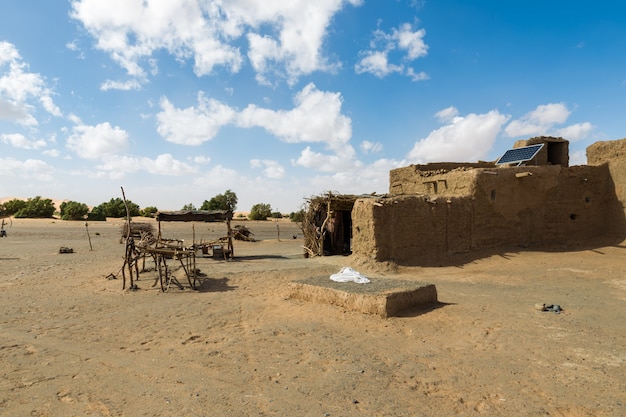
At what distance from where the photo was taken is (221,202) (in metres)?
47.5

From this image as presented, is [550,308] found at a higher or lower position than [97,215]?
lower

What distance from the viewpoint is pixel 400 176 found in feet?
58.8

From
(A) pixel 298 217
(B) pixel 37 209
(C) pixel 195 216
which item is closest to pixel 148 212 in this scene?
(B) pixel 37 209

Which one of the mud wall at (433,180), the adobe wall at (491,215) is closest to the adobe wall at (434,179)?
the mud wall at (433,180)

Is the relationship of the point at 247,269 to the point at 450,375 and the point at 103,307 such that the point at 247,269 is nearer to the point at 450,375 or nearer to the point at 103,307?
the point at 103,307

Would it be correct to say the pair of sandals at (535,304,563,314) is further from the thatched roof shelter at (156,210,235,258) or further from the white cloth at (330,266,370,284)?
the thatched roof shelter at (156,210,235,258)

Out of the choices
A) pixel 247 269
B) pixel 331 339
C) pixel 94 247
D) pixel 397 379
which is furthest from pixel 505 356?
pixel 94 247

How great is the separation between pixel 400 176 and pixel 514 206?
→ 5.23m

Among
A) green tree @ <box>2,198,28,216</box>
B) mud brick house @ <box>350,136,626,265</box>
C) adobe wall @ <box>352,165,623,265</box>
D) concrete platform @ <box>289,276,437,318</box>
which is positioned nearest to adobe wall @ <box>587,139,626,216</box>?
mud brick house @ <box>350,136,626,265</box>

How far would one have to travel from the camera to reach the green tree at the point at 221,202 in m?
44.8

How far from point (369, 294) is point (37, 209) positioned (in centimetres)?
4767

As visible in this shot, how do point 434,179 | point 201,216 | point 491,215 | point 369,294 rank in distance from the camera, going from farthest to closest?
point 201,216
point 434,179
point 491,215
point 369,294

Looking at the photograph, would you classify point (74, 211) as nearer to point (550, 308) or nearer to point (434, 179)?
point (434, 179)

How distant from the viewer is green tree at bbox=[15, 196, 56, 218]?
138ft
